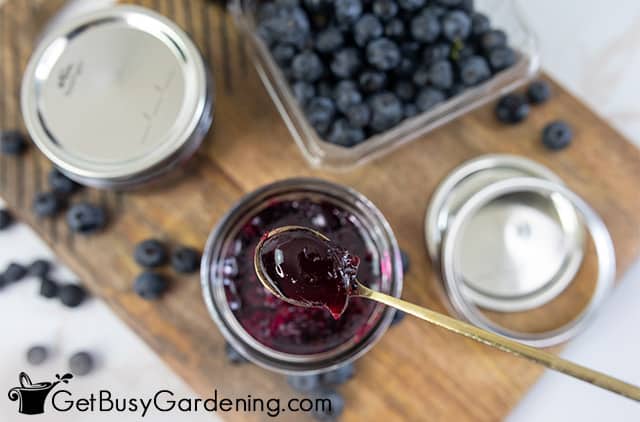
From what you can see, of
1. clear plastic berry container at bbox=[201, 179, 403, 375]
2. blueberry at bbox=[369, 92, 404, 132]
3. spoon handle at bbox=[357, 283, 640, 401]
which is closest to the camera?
spoon handle at bbox=[357, 283, 640, 401]

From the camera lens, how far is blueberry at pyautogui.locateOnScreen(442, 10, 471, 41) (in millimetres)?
927

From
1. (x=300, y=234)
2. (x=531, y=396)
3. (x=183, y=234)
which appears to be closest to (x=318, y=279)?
(x=300, y=234)

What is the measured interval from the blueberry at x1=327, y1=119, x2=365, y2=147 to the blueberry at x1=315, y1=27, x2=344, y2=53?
4.2 inches

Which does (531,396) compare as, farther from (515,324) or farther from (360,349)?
(360,349)

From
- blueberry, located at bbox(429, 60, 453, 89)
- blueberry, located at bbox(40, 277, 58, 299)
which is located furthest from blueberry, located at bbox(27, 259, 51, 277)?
blueberry, located at bbox(429, 60, 453, 89)

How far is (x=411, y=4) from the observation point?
3.03 ft

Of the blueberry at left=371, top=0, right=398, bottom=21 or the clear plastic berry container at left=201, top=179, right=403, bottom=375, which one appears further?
the blueberry at left=371, top=0, right=398, bottom=21

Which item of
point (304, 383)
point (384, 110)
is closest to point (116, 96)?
point (384, 110)

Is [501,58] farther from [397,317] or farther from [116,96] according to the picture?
[116,96]

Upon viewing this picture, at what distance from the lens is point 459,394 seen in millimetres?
955

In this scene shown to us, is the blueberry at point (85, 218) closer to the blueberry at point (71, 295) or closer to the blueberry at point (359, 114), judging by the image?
the blueberry at point (71, 295)

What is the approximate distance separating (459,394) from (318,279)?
426 mm

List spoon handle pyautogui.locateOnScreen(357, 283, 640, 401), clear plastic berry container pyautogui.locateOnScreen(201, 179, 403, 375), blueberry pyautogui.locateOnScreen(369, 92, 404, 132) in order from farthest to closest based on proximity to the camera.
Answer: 1. blueberry pyautogui.locateOnScreen(369, 92, 404, 132)
2. clear plastic berry container pyautogui.locateOnScreen(201, 179, 403, 375)
3. spoon handle pyautogui.locateOnScreen(357, 283, 640, 401)

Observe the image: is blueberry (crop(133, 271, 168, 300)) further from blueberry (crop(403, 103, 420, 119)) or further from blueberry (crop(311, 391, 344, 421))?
blueberry (crop(403, 103, 420, 119))
